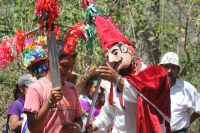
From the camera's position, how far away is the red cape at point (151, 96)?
5438mm

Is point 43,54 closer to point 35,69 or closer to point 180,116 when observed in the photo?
point 35,69

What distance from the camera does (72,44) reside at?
5.04 metres

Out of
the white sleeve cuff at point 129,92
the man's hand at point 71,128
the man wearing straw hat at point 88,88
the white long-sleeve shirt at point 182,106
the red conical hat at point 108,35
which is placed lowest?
the white long-sleeve shirt at point 182,106

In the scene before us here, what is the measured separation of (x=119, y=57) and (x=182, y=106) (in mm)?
2441

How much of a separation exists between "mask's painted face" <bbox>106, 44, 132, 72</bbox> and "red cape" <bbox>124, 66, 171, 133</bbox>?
0.43ft

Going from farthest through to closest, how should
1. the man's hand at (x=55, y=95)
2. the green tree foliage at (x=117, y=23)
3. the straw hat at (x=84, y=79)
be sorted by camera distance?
the green tree foliage at (x=117, y=23), the straw hat at (x=84, y=79), the man's hand at (x=55, y=95)

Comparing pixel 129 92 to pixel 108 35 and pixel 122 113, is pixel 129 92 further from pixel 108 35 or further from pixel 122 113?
pixel 108 35

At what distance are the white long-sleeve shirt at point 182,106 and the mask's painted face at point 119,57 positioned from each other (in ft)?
7.69

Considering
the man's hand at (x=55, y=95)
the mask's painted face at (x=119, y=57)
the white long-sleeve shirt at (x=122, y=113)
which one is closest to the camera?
the man's hand at (x=55, y=95)

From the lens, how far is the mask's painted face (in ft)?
18.2

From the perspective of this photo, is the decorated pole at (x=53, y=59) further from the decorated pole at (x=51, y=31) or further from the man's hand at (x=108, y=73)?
the man's hand at (x=108, y=73)

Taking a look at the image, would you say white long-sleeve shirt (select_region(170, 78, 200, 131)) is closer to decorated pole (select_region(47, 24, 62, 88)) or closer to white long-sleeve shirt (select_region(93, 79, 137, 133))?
white long-sleeve shirt (select_region(93, 79, 137, 133))

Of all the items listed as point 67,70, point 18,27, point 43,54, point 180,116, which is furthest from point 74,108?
point 18,27

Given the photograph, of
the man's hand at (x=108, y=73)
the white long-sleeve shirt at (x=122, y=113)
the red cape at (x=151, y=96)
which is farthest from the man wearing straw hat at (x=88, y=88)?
the man's hand at (x=108, y=73)
